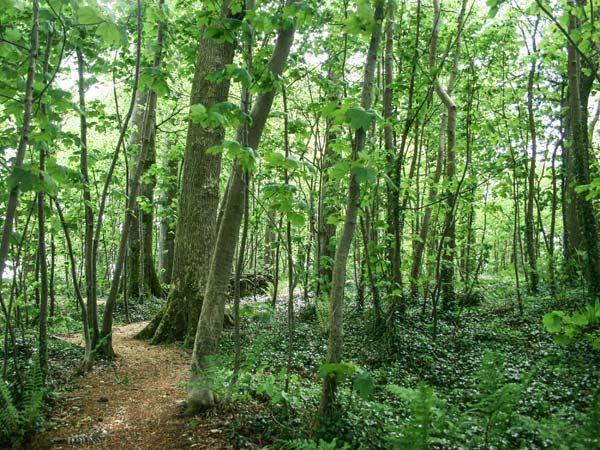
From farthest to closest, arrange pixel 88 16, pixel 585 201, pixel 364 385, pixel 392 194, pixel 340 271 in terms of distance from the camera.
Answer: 1. pixel 392 194
2. pixel 585 201
3. pixel 340 271
4. pixel 364 385
5. pixel 88 16

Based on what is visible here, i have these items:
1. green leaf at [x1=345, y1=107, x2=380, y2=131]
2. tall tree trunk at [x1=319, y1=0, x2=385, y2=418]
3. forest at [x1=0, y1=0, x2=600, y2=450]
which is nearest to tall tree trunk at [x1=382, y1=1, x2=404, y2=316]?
forest at [x1=0, y1=0, x2=600, y2=450]

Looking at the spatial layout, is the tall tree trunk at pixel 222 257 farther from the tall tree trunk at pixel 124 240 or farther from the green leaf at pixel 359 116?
the tall tree trunk at pixel 124 240

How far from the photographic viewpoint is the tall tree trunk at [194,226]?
6.80 meters

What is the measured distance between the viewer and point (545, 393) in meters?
4.94

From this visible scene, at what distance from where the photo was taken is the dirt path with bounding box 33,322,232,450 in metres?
3.50

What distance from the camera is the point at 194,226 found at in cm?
711

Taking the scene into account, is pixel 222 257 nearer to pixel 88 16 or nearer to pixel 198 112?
pixel 198 112

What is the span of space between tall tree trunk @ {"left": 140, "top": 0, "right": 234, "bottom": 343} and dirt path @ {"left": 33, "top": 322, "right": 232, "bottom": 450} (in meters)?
0.94

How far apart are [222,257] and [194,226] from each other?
350 centimetres

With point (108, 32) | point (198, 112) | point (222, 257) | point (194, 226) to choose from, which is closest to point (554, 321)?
point (222, 257)

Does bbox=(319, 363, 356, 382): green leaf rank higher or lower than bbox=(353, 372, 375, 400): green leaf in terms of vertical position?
higher

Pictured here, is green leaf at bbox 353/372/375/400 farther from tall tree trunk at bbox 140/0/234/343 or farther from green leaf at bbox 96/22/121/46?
tall tree trunk at bbox 140/0/234/343

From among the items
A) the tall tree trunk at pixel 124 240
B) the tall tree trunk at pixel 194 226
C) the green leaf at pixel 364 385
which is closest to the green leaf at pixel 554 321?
the green leaf at pixel 364 385

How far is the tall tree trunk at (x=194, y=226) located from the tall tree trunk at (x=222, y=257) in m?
2.95
